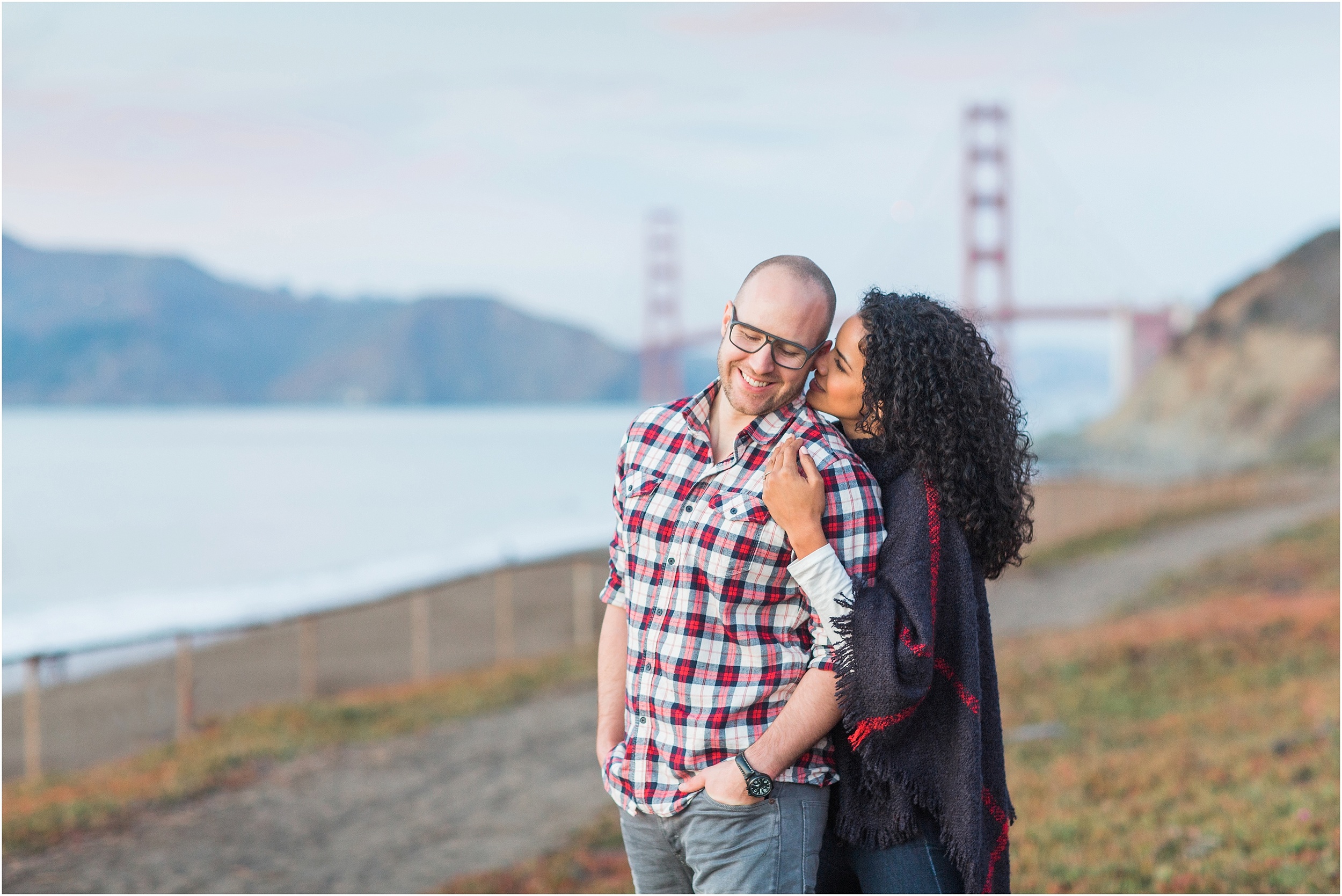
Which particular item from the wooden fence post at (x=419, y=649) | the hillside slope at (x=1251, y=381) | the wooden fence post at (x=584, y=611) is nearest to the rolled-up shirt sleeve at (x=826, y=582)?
the wooden fence post at (x=419, y=649)

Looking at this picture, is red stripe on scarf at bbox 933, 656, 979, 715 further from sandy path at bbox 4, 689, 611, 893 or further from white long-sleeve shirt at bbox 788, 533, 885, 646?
sandy path at bbox 4, 689, 611, 893

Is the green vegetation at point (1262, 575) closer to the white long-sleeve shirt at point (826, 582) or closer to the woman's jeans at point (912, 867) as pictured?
the woman's jeans at point (912, 867)

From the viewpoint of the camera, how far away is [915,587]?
1.67m

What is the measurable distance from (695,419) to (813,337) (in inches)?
Answer: 9.7

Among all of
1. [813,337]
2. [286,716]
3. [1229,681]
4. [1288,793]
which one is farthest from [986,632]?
[286,716]

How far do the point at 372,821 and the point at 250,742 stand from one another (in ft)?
6.25

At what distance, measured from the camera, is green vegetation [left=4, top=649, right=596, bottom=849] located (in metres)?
5.68

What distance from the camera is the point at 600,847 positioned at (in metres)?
4.88

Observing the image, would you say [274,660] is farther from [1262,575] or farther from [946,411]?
[946,411]

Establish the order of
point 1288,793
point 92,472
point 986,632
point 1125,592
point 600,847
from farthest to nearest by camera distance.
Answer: point 92,472
point 1125,592
point 600,847
point 1288,793
point 986,632

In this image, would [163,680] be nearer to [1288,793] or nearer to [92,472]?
[1288,793]

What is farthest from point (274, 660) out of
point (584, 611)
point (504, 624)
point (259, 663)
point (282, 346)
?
point (282, 346)

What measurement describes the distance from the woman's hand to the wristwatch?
0.31 m

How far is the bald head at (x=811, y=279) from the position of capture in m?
1.74
